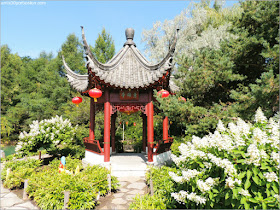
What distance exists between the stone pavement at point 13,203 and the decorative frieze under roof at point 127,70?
4.29 m

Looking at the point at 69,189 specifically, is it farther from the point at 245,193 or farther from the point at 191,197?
the point at 245,193

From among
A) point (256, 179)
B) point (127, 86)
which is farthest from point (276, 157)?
point (127, 86)

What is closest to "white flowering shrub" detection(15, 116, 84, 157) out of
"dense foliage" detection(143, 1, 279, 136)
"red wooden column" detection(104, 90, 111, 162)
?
"red wooden column" detection(104, 90, 111, 162)

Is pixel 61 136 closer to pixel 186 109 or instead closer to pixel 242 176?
pixel 186 109

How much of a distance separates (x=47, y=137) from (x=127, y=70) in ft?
15.2

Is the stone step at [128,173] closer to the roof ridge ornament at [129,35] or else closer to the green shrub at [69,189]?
the green shrub at [69,189]

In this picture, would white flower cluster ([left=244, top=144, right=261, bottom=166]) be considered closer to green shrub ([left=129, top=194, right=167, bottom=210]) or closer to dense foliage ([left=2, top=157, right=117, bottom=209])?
green shrub ([left=129, top=194, right=167, bottom=210])

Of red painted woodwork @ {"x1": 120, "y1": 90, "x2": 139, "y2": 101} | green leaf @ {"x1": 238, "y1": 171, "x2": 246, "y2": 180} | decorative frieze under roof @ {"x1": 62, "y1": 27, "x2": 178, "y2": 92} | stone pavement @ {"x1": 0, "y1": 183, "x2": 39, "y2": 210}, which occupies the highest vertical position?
decorative frieze under roof @ {"x1": 62, "y1": 27, "x2": 178, "y2": 92}

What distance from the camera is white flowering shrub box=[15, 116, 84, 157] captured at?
833 cm

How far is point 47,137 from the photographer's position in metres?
8.59

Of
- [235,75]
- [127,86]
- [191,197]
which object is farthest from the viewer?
[127,86]

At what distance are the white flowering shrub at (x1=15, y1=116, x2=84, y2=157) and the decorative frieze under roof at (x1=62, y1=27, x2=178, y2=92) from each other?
7.03ft

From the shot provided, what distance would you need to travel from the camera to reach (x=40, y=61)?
115ft

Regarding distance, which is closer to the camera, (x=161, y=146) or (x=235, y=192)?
(x=235, y=192)
